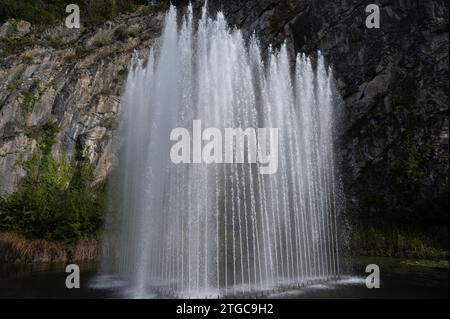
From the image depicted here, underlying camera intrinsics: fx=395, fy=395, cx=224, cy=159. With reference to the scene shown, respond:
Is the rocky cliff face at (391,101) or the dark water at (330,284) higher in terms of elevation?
the rocky cliff face at (391,101)

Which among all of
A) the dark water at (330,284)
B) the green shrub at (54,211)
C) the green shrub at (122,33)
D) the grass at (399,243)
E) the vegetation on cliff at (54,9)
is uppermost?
the vegetation on cliff at (54,9)

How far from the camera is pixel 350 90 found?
71.8ft

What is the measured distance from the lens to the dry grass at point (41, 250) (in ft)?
57.9

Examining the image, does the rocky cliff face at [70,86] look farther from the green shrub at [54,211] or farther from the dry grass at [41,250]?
the dry grass at [41,250]

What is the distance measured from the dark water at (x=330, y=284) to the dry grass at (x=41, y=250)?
165 cm

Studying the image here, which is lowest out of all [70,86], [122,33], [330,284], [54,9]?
[330,284]

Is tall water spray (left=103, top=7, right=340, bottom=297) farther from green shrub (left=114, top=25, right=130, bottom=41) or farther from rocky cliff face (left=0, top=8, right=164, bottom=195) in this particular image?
green shrub (left=114, top=25, right=130, bottom=41)

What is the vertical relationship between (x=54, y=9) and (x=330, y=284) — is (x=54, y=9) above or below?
above

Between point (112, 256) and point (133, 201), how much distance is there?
338 cm

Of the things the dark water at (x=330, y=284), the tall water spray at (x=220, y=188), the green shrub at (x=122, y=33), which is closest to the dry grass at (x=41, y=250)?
the tall water spray at (x=220, y=188)

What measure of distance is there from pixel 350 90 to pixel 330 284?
13.0 m

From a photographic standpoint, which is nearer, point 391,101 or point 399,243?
point 399,243

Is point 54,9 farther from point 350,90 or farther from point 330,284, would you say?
point 330,284

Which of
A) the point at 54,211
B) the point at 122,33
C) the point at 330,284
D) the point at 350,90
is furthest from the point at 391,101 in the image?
the point at 122,33
